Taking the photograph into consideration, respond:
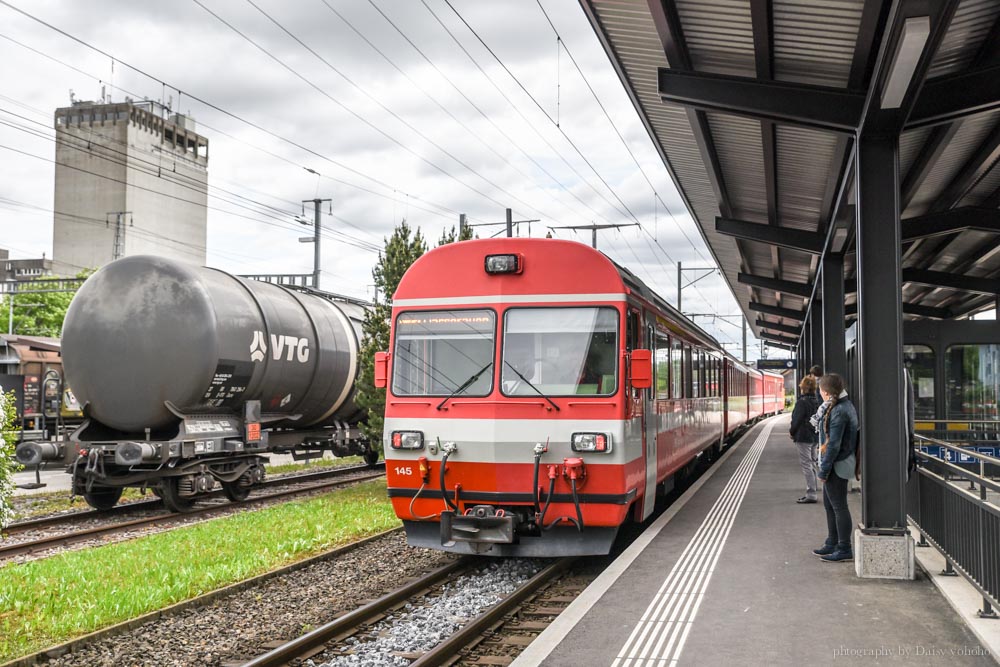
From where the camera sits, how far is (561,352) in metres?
8.45

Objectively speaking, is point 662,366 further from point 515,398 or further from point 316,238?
point 316,238

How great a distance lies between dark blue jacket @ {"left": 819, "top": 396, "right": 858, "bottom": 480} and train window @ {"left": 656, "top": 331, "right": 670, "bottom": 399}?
2654mm

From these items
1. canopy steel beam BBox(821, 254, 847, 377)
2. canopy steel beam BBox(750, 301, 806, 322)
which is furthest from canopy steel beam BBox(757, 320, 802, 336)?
canopy steel beam BBox(821, 254, 847, 377)

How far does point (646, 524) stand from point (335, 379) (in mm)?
7331

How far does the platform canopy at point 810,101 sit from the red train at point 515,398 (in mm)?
2067

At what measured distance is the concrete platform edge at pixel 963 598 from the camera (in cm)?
545

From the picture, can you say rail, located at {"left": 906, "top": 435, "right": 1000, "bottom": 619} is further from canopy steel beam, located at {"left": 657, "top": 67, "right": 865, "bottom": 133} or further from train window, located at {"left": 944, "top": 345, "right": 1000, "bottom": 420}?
train window, located at {"left": 944, "top": 345, "right": 1000, "bottom": 420}

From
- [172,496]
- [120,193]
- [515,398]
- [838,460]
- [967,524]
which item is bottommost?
[172,496]

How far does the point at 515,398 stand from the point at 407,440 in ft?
3.75

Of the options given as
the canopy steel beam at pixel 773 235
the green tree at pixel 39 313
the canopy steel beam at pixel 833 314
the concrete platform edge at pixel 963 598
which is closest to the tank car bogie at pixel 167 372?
the canopy steel beam at pixel 773 235

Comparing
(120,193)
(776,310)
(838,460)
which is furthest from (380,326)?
(120,193)

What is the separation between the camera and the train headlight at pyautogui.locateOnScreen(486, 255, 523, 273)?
859 cm

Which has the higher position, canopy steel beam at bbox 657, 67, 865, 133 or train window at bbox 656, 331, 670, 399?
canopy steel beam at bbox 657, 67, 865, 133

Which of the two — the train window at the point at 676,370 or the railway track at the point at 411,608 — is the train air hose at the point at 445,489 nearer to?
the railway track at the point at 411,608
